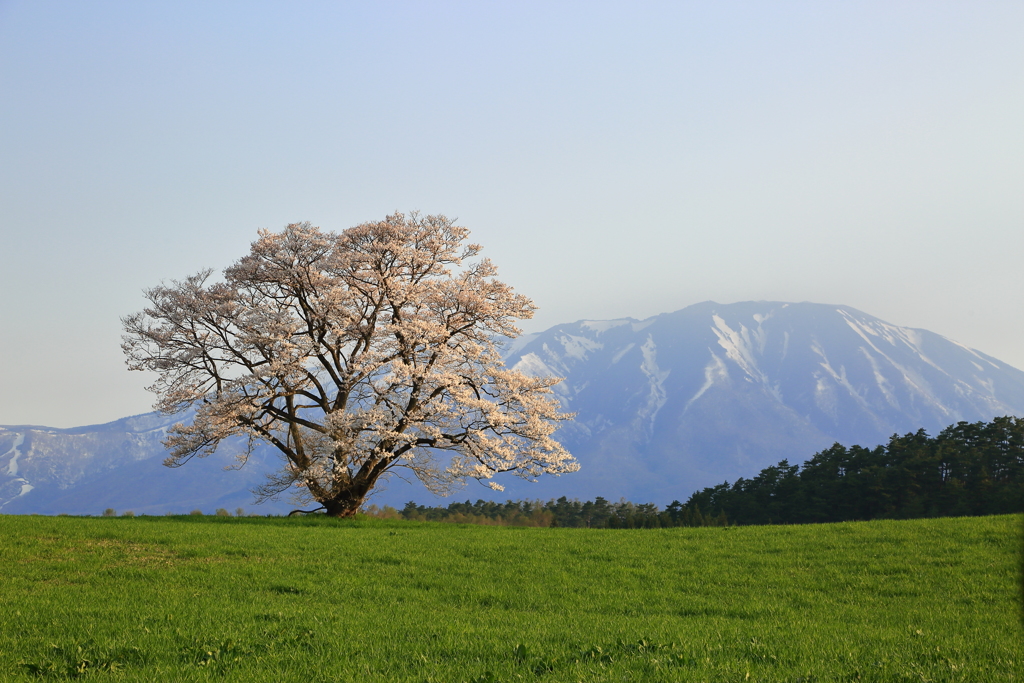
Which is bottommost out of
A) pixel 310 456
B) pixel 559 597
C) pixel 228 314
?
pixel 559 597

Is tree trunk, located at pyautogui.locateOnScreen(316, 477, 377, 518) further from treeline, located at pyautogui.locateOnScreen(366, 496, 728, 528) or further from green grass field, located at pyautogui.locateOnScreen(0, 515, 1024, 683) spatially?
green grass field, located at pyautogui.locateOnScreen(0, 515, 1024, 683)

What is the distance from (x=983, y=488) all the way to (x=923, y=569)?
3743cm

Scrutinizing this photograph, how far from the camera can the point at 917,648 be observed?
10273mm

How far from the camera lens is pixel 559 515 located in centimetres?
6600

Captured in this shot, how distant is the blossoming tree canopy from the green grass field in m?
8.52

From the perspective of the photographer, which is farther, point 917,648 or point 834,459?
point 834,459

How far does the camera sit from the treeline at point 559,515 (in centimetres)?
4384

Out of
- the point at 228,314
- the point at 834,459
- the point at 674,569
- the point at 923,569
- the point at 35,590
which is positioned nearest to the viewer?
the point at 35,590

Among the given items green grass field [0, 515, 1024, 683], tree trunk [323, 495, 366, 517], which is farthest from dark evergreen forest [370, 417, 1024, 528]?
green grass field [0, 515, 1024, 683]

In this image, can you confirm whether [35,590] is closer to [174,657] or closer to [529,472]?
[174,657]

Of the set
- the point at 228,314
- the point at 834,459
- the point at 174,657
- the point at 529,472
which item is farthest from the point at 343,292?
the point at 834,459

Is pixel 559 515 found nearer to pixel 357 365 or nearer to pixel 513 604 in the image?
pixel 357 365

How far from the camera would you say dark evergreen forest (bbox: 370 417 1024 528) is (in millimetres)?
47281

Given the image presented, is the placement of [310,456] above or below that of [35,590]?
above
